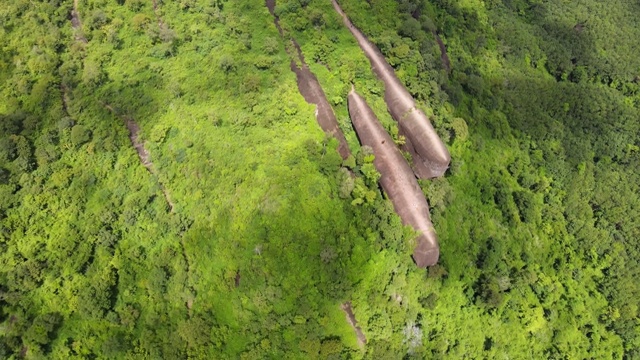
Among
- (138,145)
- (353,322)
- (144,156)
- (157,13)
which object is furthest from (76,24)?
(353,322)

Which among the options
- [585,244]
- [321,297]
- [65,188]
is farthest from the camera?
[585,244]

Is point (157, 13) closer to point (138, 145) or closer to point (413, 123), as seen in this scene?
point (138, 145)

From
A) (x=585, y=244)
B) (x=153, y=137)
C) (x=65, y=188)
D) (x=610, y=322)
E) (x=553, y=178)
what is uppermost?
(x=153, y=137)

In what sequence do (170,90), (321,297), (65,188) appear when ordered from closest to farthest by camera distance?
1. (321,297)
2. (65,188)
3. (170,90)

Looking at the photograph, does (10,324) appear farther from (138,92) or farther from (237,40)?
(237,40)

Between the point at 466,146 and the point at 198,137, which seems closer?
the point at 198,137

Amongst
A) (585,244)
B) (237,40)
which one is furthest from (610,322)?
(237,40)
